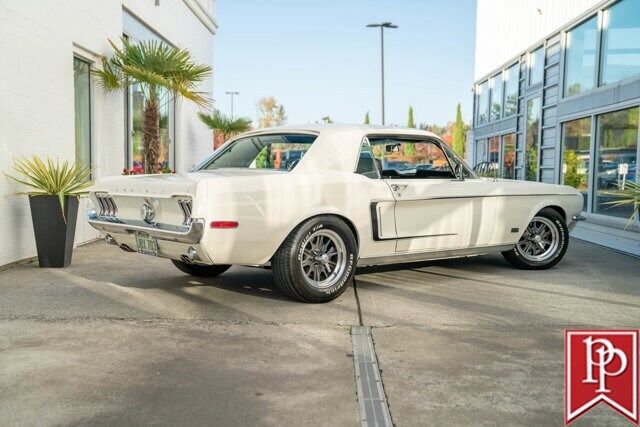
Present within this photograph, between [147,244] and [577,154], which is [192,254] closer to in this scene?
[147,244]

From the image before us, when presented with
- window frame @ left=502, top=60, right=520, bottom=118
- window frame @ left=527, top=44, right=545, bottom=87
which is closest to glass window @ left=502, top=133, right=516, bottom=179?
window frame @ left=502, top=60, right=520, bottom=118

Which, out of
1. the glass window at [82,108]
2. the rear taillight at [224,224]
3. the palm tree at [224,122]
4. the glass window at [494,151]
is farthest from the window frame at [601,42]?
the rear taillight at [224,224]

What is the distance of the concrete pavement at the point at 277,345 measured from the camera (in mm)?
3084

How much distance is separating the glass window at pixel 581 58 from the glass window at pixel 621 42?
21.3 inches

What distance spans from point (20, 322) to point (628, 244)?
7882 millimetres

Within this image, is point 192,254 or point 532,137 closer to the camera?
point 192,254

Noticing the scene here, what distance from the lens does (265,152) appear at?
5.89 meters

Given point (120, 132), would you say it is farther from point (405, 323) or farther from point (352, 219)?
point (405, 323)

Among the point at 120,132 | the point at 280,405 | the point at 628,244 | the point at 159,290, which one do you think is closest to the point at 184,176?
the point at 159,290

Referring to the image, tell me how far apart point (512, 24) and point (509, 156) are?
3.72 metres

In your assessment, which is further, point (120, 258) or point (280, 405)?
point (120, 258)

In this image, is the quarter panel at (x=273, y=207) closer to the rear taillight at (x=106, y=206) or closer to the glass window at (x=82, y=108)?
the rear taillight at (x=106, y=206)

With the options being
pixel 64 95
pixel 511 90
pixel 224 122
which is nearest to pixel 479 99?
pixel 511 90

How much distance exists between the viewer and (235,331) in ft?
14.7
